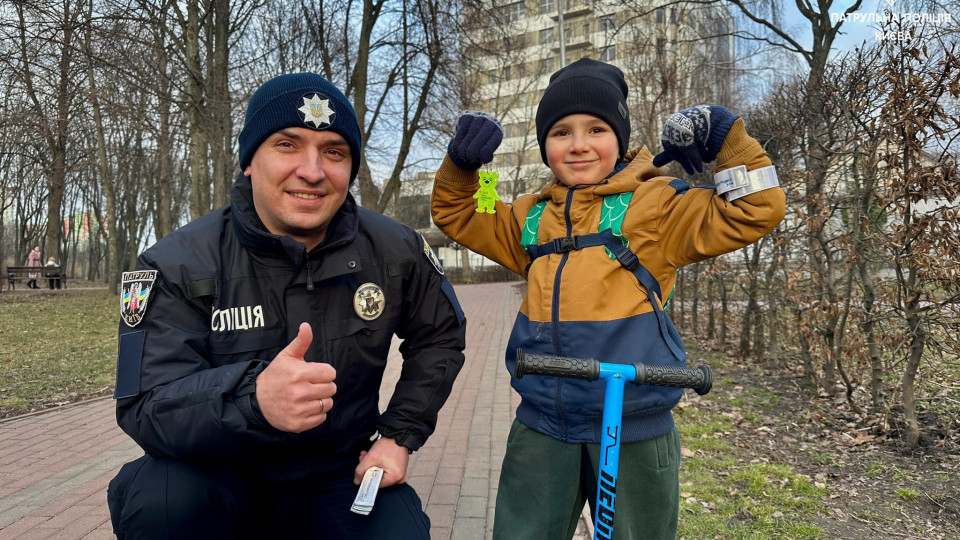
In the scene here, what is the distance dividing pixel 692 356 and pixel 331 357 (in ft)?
21.9

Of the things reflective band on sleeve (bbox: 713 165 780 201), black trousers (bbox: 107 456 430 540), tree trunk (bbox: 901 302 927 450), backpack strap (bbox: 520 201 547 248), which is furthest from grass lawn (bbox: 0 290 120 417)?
tree trunk (bbox: 901 302 927 450)

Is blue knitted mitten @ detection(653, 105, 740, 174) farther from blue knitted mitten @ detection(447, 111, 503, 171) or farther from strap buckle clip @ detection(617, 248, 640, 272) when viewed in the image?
blue knitted mitten @ detection(447, 111, 503, 171)

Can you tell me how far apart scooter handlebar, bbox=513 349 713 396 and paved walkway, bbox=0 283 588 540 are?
1801 mm

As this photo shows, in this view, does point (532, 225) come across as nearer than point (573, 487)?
No

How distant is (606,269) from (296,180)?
3.52 feet

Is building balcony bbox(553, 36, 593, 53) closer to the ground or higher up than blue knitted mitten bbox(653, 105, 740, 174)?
higher up

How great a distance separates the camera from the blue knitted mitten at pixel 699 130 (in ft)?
6.07

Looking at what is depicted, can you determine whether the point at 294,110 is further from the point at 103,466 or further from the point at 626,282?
the point at 103,466

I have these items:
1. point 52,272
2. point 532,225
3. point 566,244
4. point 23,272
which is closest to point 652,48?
point 532,225

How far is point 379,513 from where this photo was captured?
Result: 6.37ft

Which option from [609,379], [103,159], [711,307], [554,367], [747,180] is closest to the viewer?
[554,367]

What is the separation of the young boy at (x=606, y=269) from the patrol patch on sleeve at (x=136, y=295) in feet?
3.60

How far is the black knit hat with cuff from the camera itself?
209 cm

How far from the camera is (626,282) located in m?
1.95
